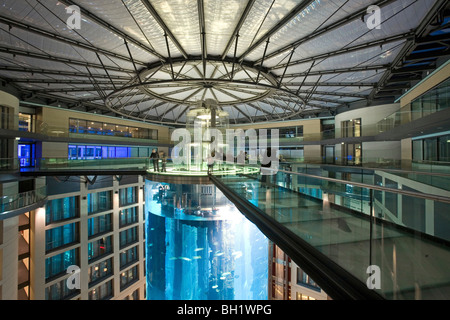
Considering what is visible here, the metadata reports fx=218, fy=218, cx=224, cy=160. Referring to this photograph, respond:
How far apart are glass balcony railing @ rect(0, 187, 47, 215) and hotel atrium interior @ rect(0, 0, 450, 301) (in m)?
0.08

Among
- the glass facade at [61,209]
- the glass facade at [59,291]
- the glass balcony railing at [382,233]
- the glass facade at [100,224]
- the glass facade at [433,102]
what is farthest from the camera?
the glass facade at [100,224]

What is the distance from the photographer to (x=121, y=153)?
114ft

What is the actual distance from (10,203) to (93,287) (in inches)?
492

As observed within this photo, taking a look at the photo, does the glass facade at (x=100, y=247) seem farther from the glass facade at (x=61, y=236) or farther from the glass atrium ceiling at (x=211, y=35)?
the glass atrium ceiling at (x=211, y=35)

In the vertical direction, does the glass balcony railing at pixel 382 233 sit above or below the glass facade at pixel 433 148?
below

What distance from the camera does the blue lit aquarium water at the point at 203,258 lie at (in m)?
29.6

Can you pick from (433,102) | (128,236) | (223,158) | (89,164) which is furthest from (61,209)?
(433,102)

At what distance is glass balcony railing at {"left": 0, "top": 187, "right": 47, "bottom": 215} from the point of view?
38.4 ft

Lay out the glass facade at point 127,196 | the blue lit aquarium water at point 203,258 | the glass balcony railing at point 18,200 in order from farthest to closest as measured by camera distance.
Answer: the blue lit aquarium water at point 203,258 → the glass facade at point 127,196 → the glass balcony railing at point 18,200

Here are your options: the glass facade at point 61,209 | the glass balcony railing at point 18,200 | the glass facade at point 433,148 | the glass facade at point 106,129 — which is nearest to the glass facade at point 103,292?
the glass facade at point 61,209

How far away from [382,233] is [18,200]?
1692 cm

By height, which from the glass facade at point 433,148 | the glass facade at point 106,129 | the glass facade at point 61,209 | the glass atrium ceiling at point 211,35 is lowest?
the glass facade at point 61,209

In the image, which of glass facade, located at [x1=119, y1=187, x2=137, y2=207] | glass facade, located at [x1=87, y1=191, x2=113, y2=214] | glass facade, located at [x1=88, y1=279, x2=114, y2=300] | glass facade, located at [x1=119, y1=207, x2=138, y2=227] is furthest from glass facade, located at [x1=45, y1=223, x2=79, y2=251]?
glass facade, located at [x1=119, y1=187, x2=137, y2=207]

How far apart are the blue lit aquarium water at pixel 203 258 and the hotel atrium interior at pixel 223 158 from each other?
0.24 metres
